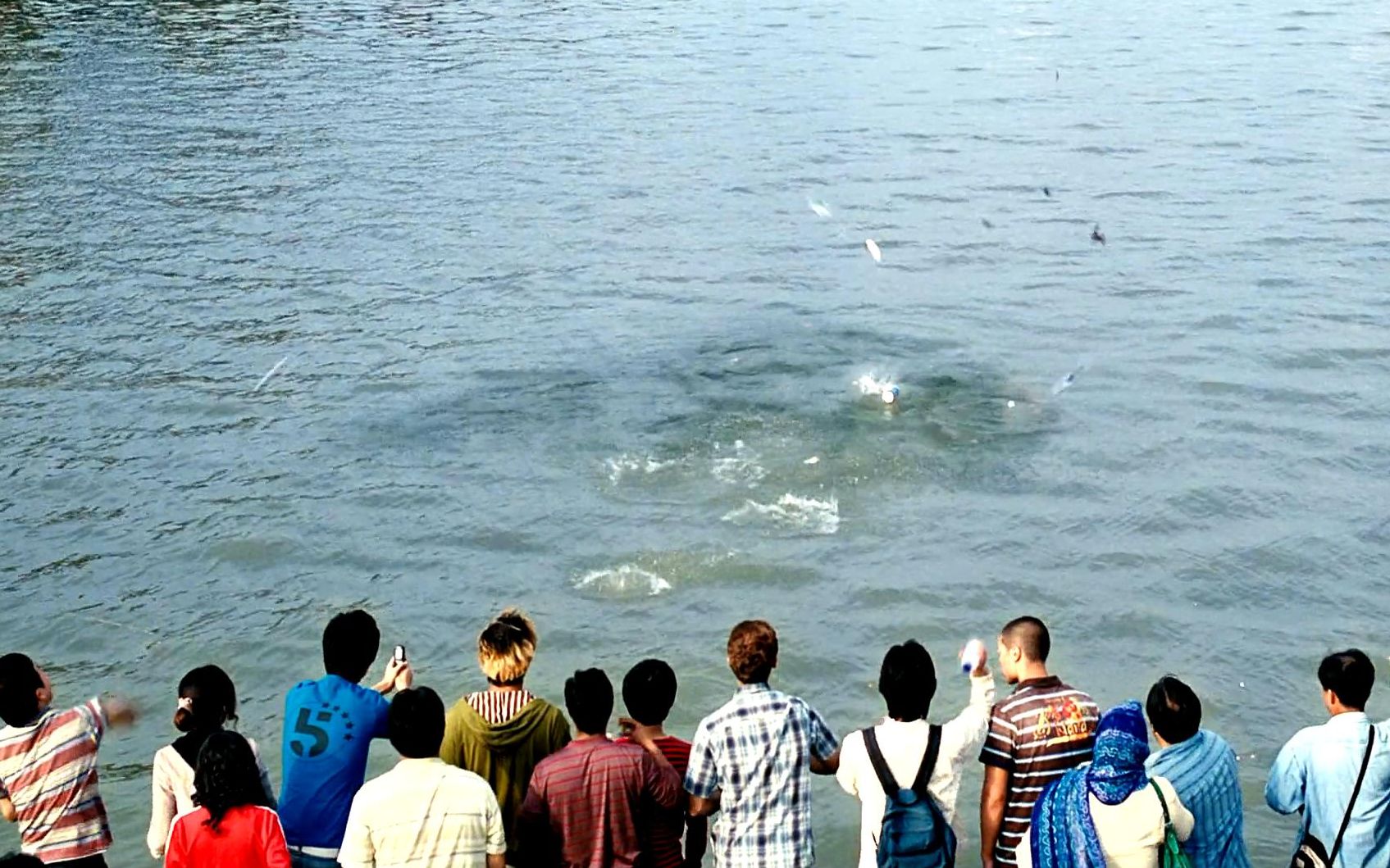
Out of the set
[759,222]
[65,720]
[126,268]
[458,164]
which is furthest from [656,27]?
[65,720]

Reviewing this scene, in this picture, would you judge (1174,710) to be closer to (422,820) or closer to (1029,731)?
(1029,731)

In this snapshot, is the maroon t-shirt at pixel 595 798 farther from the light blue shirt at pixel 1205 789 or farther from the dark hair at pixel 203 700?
the light blue shirt at pixel 1205 789

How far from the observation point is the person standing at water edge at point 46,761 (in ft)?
22.2

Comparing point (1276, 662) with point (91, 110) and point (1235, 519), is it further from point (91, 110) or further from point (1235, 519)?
point (91, 110)

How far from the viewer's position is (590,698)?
21.0 feet

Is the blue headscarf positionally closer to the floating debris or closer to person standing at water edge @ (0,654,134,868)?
person standing at water edge @ (0,654,134,868)

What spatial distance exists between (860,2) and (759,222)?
2151 cm

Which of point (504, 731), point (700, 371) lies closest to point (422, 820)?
point (504, 731)

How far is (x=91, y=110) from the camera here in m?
31.7

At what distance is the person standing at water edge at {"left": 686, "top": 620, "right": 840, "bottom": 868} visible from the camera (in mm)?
6594

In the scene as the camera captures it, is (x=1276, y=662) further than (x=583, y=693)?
Yes

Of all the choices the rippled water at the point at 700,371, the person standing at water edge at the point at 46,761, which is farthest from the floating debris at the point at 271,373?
the person standing at water edge at the point at 46,761

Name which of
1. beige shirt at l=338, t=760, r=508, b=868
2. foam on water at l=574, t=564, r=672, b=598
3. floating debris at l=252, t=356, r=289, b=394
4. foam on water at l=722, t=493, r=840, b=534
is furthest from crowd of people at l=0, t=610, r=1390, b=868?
floating debris at l=252, t=356, r=289, b=394

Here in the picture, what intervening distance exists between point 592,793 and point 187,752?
5.19ft
